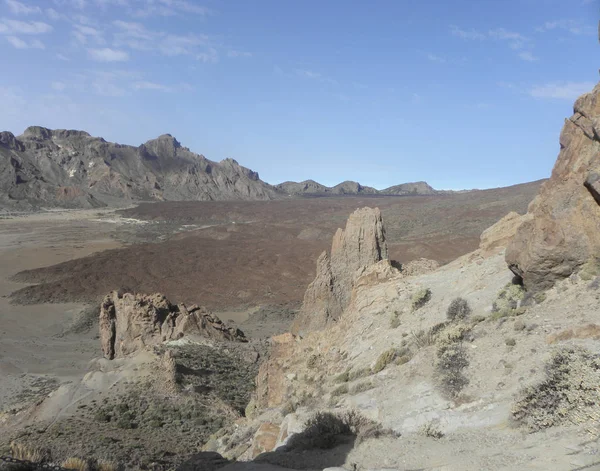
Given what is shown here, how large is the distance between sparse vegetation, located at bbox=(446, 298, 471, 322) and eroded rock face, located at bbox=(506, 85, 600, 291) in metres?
1.48

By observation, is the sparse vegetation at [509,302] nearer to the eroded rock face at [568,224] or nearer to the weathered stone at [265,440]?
the eroded rock face at [568,224]

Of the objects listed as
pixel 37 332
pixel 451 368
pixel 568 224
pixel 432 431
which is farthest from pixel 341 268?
pixel 37 332

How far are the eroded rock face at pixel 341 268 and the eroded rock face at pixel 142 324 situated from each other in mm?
5142

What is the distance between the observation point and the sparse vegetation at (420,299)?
1291cm

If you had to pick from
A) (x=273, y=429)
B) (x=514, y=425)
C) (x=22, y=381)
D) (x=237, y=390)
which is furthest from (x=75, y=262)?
(x=514, y=425)

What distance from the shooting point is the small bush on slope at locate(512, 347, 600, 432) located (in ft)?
19.8

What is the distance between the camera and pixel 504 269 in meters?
12.7

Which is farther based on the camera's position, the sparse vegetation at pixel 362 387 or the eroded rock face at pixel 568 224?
the sparse vegetation at pixel 362 387

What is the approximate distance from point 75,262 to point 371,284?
52.1 meters

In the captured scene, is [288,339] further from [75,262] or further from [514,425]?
[75,262]

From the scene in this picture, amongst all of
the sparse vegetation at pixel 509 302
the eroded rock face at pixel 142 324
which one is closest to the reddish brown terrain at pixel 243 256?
the eroded rock face at pixel 142 324

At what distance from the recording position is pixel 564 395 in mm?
6316

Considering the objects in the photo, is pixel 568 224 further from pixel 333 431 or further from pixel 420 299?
pixel 333 431

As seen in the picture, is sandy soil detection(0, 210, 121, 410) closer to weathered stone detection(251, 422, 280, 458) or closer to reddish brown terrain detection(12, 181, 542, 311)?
reddish brown terrain detection(12, 181, 542, 311)
